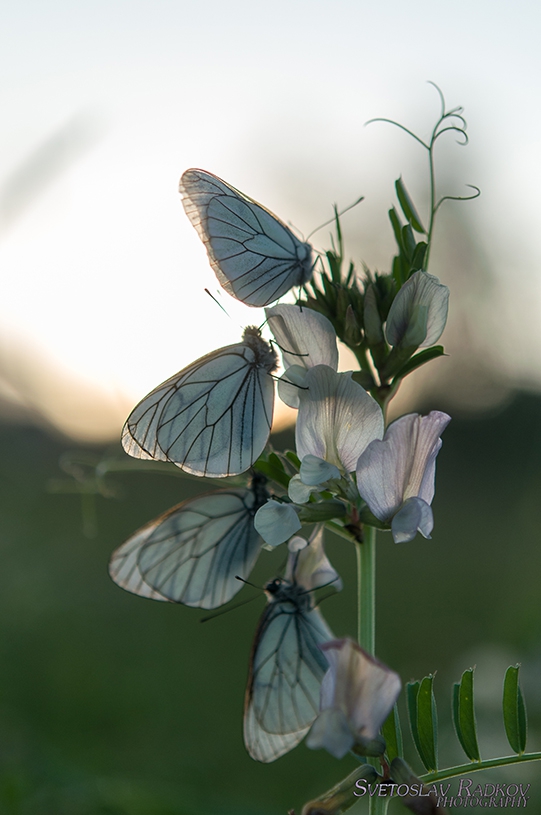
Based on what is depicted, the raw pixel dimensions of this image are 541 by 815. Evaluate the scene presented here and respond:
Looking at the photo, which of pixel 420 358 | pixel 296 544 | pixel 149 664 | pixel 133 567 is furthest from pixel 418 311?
pixel 149 664

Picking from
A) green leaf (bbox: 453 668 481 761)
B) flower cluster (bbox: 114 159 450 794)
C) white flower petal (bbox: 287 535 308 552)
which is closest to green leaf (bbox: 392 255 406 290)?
flower cluster (bbox: 114 159 450 794)

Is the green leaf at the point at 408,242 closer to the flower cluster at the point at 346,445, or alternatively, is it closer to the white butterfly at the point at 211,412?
the flower cluster at the point at 346,445

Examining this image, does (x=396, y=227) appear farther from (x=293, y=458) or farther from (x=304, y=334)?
(x=293, y=458)

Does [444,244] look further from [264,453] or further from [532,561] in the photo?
[264,453]

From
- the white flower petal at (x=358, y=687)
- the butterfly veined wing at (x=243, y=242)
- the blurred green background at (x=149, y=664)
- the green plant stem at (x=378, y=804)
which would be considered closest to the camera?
the white flower petal at (x=358, y=687)

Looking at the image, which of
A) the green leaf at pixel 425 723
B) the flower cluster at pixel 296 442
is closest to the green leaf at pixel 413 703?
the green leaf at pixel 425 723

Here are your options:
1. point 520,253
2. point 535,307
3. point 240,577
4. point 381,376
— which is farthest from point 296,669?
point 520,253
